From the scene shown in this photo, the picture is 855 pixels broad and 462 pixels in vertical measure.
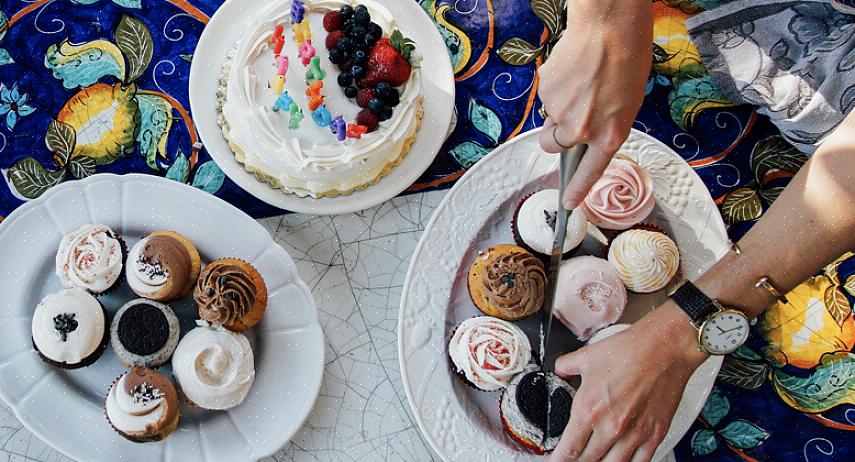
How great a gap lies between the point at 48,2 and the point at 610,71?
1.37 m

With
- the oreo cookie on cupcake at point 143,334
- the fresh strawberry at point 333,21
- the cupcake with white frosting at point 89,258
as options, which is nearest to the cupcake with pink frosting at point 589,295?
the fresh strawberry at point 333,21

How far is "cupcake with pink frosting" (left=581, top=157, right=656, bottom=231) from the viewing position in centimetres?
162

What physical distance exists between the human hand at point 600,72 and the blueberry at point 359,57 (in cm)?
46

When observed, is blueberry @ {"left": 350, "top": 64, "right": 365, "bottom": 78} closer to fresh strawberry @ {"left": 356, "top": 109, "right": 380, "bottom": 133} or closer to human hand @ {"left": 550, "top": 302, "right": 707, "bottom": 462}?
fresh strawberry @ {"left": 356, "top": 109, "right": 380, "bottom": 133}

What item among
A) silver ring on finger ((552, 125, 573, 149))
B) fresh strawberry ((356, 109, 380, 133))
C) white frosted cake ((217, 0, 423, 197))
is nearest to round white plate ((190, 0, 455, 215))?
white frosted cake ((217, 0, 423, 197))

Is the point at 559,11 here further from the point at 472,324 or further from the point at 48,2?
the point at 48,2

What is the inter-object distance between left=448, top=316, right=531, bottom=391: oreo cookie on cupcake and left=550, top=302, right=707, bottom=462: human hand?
0.21 meters

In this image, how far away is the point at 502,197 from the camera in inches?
66.8

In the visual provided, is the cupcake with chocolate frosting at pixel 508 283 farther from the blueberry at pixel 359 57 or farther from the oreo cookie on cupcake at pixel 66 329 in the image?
the oreo cookie on cupcake at pixel 66 329

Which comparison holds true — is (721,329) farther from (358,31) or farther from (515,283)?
(358,31)

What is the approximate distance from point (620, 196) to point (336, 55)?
2.22 feet

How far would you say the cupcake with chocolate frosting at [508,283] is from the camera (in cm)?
159

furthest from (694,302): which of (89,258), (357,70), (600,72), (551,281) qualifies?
(89,258)

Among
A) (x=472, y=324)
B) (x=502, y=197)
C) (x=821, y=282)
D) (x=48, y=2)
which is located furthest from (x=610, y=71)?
(x=48, y=2)
